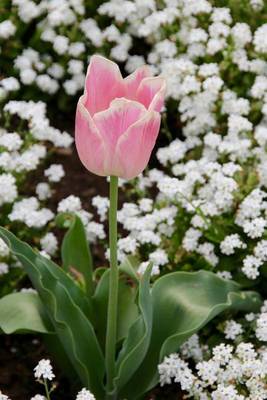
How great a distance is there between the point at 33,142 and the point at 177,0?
0.87 m

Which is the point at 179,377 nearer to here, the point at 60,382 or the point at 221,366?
the point at 221,366

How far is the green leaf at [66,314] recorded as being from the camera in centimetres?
212

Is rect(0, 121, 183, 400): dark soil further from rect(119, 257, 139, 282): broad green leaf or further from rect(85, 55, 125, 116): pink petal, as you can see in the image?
rect(85, 55, 125, 116): pink petal

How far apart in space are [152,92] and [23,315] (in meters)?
0.70

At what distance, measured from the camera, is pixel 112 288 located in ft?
6.72

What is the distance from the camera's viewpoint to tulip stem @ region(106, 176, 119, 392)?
1.91 metres

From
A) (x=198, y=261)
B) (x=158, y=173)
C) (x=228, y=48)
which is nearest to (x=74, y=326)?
(x=198, y=261)

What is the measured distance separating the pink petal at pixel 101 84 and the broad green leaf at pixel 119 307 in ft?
1.85

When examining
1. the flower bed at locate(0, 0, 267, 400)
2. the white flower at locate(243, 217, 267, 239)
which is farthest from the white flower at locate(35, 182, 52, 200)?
the white flower at locate(243, 217, 267, 239)

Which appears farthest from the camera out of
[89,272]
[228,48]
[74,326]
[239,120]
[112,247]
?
[228,48]

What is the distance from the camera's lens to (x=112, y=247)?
6.49ft

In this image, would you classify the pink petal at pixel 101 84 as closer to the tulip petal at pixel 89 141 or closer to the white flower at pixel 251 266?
the tulip petal at pixel 89 141

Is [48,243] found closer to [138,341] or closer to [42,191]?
[42,191]

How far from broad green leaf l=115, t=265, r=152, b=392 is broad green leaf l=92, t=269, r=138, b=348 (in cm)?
14
